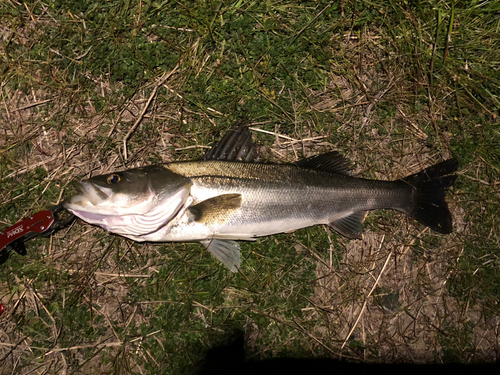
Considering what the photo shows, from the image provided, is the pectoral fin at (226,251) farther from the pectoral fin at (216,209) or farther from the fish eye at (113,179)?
the fish eye at (113,179)

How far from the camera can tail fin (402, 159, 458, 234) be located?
338 centimetres

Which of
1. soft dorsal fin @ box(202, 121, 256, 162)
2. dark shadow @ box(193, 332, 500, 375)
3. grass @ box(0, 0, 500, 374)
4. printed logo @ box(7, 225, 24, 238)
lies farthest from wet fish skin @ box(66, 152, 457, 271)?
dark shadow @ box(193, 332, 500, 375)

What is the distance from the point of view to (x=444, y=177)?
3410mm

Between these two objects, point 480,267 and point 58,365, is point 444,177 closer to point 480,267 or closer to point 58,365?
point 480,267

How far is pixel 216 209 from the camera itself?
114 inches

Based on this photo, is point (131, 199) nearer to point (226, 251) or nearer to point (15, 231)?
point (226, 251)

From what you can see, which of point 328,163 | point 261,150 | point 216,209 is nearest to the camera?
point 216,209

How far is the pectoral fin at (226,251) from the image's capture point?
10.5 feet

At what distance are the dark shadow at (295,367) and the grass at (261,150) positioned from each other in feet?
0.29

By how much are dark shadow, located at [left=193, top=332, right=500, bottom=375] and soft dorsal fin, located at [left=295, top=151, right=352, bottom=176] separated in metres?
1.96

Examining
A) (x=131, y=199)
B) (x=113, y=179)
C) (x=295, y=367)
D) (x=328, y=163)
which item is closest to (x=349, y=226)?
(x=328, y=163)

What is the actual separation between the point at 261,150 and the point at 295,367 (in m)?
2.41

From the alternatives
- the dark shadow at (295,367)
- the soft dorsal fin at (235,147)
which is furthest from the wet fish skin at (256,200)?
the dark shadow at (295,367)

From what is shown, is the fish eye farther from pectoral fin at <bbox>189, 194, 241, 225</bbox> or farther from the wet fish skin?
pectoral fin at <bbox>189, 194, 241, 225</bbox>
